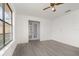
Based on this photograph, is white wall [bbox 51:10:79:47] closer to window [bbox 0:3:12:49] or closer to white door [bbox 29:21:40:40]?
white door [bbox 29:21:40:40]

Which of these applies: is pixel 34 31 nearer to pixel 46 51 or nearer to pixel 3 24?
pixel 46 51

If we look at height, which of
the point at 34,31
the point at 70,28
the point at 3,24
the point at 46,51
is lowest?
the point at 46,51

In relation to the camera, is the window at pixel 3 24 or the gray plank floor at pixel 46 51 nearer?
the window at pixel 3 24

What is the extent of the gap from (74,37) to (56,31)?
279 cm

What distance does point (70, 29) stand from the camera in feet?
19.7

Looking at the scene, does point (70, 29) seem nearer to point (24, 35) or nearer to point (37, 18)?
point (37, 18)

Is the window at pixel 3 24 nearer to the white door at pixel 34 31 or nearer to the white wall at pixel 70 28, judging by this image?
the white wall at pixel 70 28

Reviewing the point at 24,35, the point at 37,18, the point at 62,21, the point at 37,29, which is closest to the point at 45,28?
the point at 37,29

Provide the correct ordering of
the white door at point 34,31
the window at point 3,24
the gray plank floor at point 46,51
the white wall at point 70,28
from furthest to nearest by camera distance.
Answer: the white door at point 34,31, the white wall at point 70,28, the gray plank floor at point 46,51, the window at point 3,24

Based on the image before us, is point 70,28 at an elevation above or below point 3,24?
below

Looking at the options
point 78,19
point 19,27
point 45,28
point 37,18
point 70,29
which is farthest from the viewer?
point 45,28

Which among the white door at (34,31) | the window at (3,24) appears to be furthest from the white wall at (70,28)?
the window at (3,24)

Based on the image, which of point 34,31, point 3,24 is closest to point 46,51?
point 3,24

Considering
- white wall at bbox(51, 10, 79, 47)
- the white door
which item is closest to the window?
white wall at bbox(51, 10, 79, 47)
